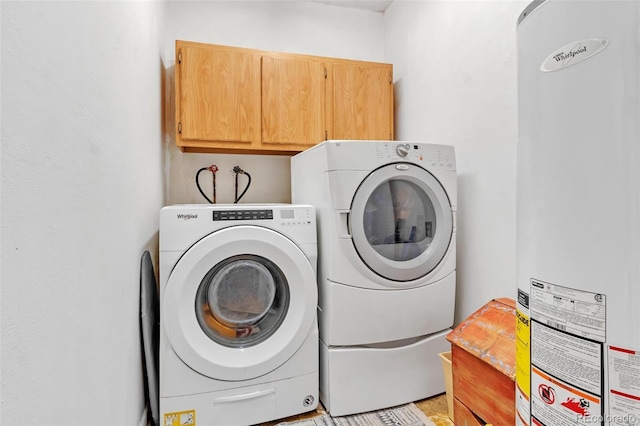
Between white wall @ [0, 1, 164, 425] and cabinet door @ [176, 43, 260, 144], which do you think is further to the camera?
cabinet door @ [176, 43, 260, 144]

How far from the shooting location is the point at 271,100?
2.18 meters

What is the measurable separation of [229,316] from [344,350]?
566mm

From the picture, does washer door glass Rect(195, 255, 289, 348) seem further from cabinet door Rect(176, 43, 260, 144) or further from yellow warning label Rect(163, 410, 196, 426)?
cabinet door Rect(176, 43, 260, 144)

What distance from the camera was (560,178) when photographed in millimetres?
749

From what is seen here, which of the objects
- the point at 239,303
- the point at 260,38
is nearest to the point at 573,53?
the point at 239,303

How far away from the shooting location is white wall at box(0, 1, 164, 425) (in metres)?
0.56

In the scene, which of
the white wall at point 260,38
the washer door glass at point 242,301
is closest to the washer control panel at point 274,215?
the washer door glass at point 242,301

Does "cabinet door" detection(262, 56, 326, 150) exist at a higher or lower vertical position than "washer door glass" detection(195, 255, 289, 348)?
higher

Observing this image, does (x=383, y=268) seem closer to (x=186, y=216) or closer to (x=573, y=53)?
(x=186, y=216)

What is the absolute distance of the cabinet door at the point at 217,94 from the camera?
2.04m

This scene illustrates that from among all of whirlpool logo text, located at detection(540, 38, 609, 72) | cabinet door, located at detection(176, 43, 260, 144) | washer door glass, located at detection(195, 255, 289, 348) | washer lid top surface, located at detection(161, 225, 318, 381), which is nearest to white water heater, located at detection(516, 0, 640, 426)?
whirlpool logo text, located at detection(540, 38, 609, 72)

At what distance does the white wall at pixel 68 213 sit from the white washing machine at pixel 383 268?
828mm

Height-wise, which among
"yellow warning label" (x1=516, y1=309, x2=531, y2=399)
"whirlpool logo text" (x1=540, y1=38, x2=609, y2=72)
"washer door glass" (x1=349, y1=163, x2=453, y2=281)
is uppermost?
"whirlpool logo text" (x1=540, y1=38, x2=609, y2=72)

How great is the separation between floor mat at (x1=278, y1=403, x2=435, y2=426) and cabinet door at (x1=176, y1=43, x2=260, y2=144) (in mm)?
1586
